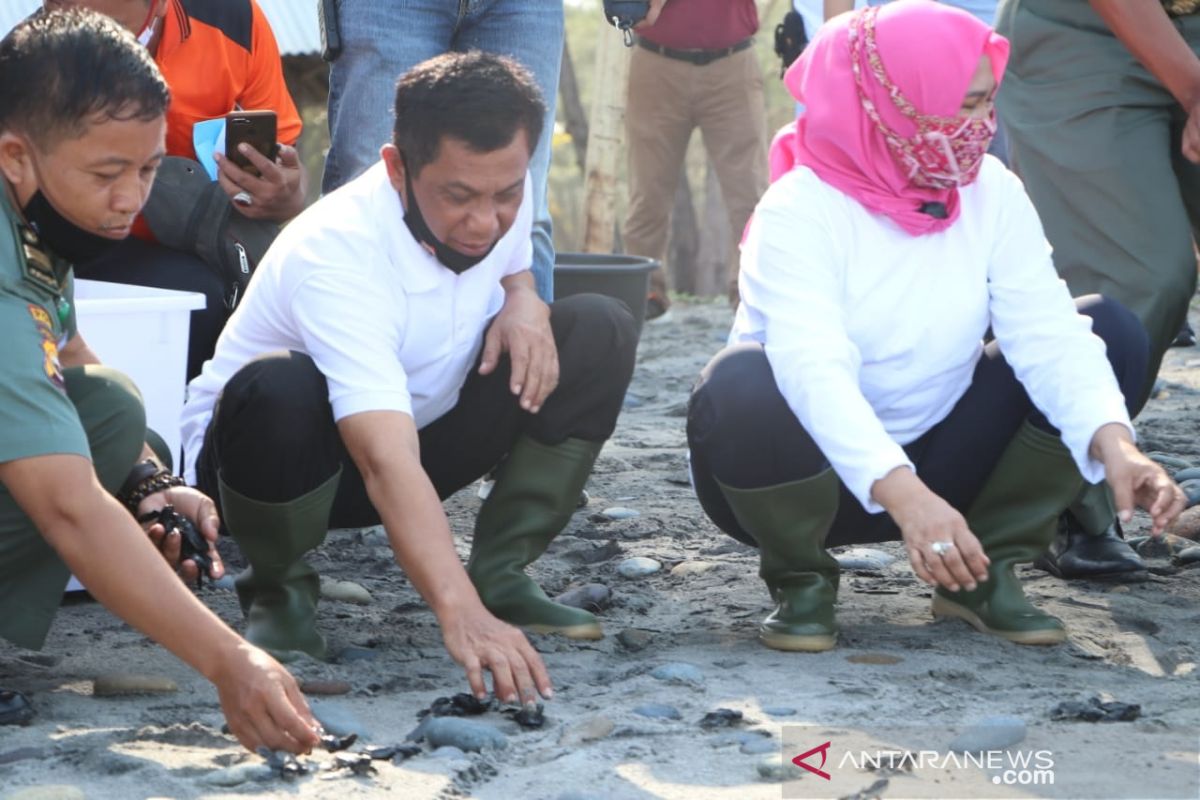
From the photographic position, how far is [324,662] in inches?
120

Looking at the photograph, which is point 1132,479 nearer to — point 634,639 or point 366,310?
point 634,639

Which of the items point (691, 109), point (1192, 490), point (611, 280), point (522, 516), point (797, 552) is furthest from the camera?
point (691, 109)

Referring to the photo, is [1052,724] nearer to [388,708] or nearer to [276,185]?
[388,708]

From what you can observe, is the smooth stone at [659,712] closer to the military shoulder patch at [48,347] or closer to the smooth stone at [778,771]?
the smooth stone at [778,771]

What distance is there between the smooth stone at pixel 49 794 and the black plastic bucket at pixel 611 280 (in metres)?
3.48

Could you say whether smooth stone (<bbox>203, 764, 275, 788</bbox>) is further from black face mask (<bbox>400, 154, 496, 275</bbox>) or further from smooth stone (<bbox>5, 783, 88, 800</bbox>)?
black face mask (<bbox>400, 154, 496, 275</bbox>)

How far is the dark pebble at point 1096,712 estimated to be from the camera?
263cm

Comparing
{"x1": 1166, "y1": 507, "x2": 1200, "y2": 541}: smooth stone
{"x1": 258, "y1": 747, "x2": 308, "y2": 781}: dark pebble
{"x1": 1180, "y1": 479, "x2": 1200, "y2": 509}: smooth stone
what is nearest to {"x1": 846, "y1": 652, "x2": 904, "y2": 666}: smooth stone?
{"x1": 258, "y1": 747, "x2": 308, "y2": 781}: dark pebble

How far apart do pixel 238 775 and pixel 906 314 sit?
147 centimetres

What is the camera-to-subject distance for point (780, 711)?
2.68 meters

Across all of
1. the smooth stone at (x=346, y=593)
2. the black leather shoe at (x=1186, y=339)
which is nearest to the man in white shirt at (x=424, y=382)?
the smooth stone at (x=346, y=593)

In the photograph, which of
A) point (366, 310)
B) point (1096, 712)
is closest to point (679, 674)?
point (1096, 712)

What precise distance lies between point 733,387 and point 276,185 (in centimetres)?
158

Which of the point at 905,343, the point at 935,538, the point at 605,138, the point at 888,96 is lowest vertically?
the point at 935,538
